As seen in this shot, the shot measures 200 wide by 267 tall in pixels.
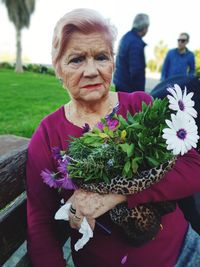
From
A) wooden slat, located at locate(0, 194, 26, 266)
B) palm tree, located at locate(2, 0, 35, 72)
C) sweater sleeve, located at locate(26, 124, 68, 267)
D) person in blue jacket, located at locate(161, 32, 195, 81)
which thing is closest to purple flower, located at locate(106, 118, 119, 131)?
sweater sleeve, located at locate(26, 124, 68, 267)

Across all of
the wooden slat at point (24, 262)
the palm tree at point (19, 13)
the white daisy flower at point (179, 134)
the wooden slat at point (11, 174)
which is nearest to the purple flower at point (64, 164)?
the wooden slat at point (11, 174)

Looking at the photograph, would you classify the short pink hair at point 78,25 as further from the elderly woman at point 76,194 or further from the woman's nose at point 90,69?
the woman's nose at point 90,69

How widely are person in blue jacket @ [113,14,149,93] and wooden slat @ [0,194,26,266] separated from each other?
14.4 ft

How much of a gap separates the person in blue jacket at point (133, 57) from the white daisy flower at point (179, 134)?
4.67m

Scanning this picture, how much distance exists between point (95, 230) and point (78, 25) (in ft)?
3.25

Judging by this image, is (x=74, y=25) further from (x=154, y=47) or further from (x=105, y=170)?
(x=154, y=47)

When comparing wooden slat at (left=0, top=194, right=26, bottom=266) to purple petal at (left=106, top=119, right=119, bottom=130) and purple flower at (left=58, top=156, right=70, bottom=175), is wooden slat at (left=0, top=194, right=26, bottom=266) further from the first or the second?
purple petal at (left=106, top=119, right=119, bottom=130)

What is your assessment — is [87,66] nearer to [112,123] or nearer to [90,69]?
[90,69]

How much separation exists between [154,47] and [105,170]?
47926 mm

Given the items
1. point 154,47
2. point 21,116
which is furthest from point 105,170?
point 154,47

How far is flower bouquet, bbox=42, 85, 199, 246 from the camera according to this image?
1.27m

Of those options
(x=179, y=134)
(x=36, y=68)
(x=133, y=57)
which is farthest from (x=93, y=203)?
(x=36, y=68)

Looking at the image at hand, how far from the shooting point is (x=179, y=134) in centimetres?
127

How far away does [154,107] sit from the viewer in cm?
135
